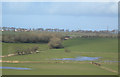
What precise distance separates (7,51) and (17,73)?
1226 inches

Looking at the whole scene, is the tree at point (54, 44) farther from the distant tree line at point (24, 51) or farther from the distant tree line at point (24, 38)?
the distant tree line at point (24, 51)

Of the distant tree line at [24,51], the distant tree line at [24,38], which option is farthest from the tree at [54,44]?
the distant tree line at [24,51]

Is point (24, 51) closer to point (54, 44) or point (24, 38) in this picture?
point (24, 38)

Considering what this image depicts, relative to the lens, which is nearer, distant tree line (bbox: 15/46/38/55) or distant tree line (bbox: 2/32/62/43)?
distant tree line (bbox: 15/46/38/55)

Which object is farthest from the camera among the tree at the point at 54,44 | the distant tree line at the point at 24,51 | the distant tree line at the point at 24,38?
the tree at the point at 54,44

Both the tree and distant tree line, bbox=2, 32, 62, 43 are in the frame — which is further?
the tree

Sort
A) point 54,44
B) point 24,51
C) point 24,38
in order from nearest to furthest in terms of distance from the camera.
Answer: point 24,51 → point 24,38 → point 54,44

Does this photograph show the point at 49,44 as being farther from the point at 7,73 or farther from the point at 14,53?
the point at 7,73

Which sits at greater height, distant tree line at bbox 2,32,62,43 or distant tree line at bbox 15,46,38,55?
distant tree line at bbox 2,32,62,43

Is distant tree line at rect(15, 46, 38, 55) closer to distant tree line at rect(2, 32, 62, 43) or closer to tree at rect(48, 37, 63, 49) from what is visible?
distant tree line at rect(2, 32, 62, 43)

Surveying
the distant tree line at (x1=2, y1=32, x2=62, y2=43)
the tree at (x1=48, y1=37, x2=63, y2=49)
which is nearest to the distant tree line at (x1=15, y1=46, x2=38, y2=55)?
the distant tree line at (x1=2, y1=32, x2=62, y2=43)

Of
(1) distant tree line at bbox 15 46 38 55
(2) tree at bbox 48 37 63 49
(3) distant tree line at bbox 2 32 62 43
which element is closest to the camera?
(1) distant tree line at bbox 15 46 38 55

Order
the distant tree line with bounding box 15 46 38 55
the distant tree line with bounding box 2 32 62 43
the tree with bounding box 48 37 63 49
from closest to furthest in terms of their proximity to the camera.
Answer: the distant tree line with bounding box 15 46 38 55, the distant tree line with bounding box 2 32 62 43, the tree with bounding box 48 37 63 49

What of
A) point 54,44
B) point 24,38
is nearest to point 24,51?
point 24,38
